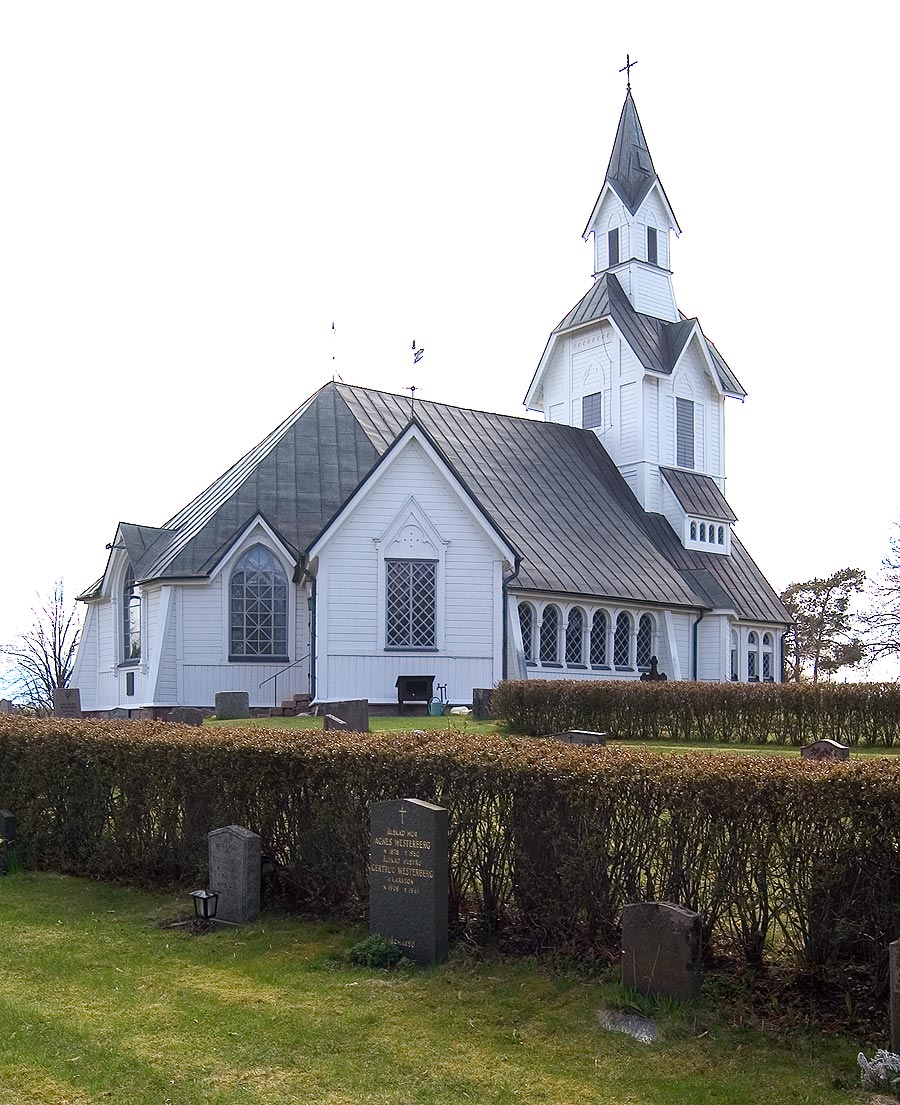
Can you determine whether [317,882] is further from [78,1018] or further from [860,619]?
[860,619]

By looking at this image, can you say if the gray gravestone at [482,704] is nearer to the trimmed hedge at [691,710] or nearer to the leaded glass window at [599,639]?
the trimmed hedge at [691,710]

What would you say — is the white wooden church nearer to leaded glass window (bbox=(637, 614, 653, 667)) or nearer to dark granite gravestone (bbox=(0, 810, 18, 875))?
leaded glass window (bbox=(637, 614, 653, 667))

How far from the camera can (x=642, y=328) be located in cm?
4050

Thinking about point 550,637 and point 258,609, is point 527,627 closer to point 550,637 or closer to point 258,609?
point 550,637

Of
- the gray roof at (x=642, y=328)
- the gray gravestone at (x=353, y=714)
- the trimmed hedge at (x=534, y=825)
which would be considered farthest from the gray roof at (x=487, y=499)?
the trimmed hedge at (x=534, y=825)

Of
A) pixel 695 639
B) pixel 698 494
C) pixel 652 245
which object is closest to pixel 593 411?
pixel 698 494

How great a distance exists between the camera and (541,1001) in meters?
7.94

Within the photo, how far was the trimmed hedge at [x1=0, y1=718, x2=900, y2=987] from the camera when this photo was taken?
7430 mm

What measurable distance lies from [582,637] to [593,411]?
1106 centimetres

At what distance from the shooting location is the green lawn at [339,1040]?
6.55 m

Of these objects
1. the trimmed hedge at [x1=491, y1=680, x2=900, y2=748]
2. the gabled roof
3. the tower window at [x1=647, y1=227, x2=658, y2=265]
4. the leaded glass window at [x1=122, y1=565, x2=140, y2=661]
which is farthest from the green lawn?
the gabled roof

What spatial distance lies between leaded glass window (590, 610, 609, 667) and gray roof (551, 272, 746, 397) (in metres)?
9.76

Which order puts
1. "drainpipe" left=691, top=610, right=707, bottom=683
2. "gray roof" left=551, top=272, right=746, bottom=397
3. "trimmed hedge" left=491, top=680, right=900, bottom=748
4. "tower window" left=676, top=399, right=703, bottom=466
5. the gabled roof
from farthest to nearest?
the gabled roof < "tower window" left=676, top=399, right=703, bottom=466 < "gray roof" left=551, top=272, right=746, bottom=397 < "drainpipe" left=691, top=610, right=707, bottom=683 < "trimmed hedge" left=491, top=680, right=900, bottom=748

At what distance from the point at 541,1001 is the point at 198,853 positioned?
4319 mm
